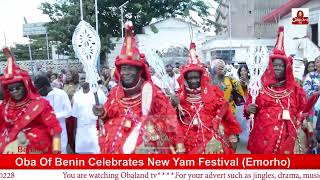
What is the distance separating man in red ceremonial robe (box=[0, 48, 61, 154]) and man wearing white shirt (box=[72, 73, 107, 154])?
1.89m

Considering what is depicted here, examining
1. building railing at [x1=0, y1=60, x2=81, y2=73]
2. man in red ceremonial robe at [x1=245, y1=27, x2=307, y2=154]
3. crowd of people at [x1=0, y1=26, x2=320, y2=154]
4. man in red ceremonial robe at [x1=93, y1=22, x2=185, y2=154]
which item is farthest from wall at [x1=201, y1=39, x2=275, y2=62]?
man in red ceremonial robe at [x1=93, y1=22, x2=185, y2=154]

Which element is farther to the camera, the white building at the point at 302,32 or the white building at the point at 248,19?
the white building at the point at 248,19

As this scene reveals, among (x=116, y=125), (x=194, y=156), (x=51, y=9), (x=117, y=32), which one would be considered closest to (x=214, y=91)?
(x=116, y=125)

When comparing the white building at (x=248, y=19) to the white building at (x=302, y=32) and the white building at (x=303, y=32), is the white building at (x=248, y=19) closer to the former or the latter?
the white building at (x=302, y=32)

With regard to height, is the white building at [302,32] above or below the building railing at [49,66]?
above

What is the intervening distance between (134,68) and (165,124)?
532 mm

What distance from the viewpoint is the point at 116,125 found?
3.93 m

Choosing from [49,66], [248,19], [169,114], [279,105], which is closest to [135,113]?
[169,114]

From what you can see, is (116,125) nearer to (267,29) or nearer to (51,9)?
(51,9)

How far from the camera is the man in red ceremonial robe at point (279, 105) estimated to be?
4.48m

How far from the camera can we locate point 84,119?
5.98 metres

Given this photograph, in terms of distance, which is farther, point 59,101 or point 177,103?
point 59,101
